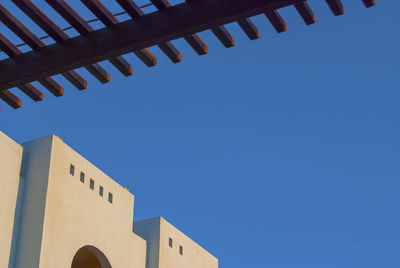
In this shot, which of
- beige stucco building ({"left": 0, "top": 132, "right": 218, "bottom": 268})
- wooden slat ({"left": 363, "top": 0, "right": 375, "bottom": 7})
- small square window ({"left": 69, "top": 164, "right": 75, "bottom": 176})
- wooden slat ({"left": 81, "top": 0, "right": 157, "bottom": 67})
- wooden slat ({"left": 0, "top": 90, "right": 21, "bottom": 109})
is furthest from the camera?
small square window ({"left": 69, "top": 164, "right": 75, "bottom": 176})

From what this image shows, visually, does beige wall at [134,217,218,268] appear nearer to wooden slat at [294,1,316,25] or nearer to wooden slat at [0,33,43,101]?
wooden slat at [0,33,43,101]

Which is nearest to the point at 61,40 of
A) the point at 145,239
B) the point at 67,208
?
the point at 67,208

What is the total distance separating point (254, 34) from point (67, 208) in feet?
59.6

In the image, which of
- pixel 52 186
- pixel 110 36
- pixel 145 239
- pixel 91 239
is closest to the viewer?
pixel 110 36

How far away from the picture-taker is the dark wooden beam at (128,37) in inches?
134

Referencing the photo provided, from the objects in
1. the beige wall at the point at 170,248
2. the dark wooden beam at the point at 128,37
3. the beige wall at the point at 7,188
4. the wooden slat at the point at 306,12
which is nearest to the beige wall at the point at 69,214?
the beige wall at the point at 7,188

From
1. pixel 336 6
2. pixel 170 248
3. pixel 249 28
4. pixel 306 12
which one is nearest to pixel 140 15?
pixel 249 28

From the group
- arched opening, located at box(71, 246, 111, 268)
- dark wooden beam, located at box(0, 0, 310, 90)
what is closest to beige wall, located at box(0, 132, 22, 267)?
arched opening, located at box(71, 246, 111, 268)

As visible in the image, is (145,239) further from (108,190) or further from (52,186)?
(52,186)

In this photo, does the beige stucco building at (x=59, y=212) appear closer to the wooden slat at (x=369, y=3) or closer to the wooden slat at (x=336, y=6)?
the wooden slat at (x=336, y=6)

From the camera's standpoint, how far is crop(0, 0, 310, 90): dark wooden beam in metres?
3.40

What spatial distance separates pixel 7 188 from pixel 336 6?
57.5 ft

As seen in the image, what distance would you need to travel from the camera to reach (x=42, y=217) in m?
20.2

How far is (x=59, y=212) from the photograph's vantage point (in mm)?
20875
